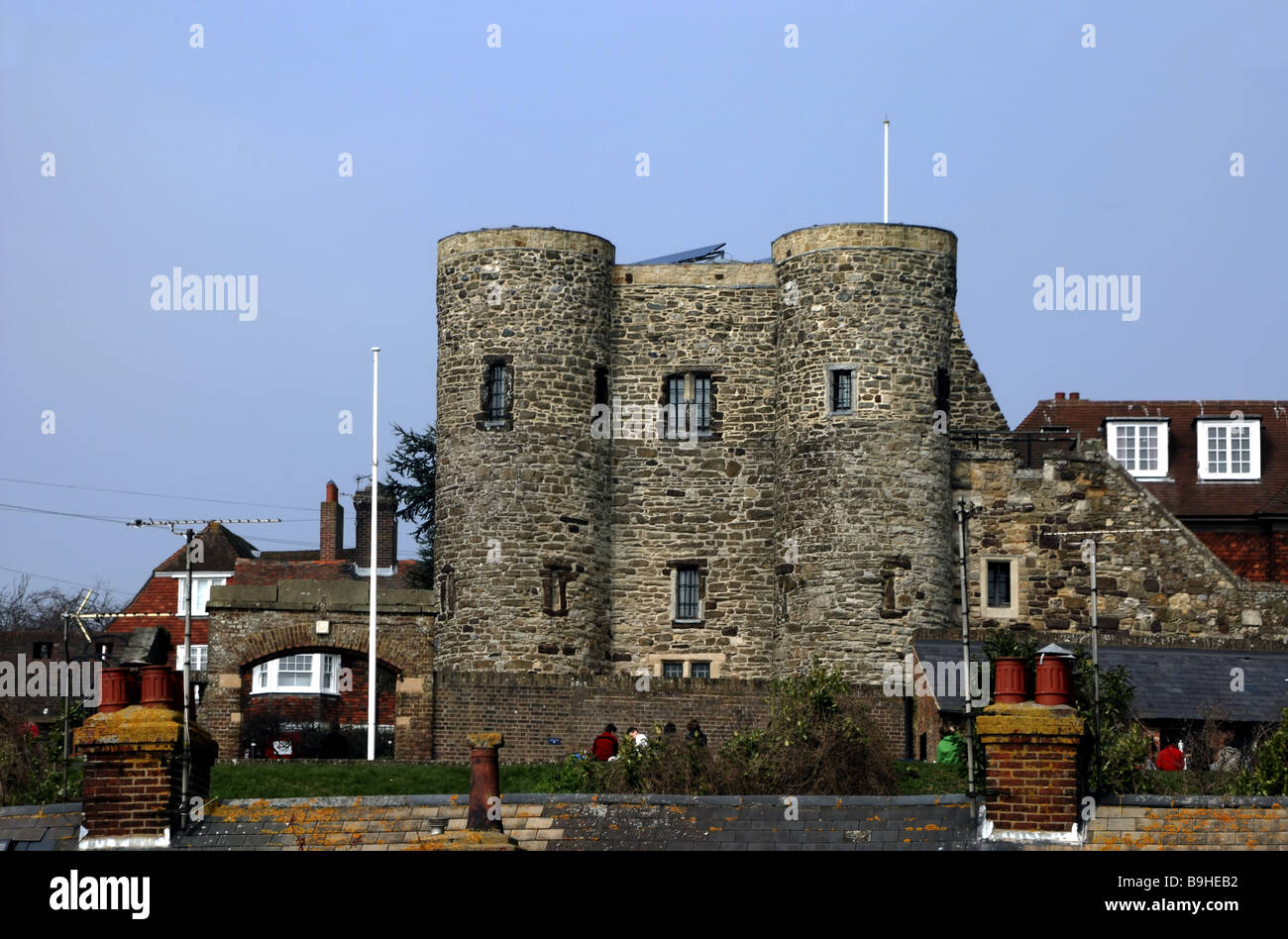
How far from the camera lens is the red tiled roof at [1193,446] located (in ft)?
199

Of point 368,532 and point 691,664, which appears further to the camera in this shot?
point 368,532

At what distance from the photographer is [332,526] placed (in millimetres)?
77562

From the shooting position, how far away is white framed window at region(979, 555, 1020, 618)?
51.1 metres

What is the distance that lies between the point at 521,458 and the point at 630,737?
8.24 meters

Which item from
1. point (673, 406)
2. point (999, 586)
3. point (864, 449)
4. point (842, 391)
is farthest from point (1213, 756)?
point (673, 406)

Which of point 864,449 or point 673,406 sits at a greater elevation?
point 673,406

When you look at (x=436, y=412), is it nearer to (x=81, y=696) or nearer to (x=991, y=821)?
(x=81, y=696)

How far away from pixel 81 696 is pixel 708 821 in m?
23.0

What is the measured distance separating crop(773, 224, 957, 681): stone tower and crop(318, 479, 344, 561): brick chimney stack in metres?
29.1

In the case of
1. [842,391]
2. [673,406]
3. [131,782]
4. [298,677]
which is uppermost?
[842,391]

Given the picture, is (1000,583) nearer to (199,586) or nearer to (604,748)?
(604,748)

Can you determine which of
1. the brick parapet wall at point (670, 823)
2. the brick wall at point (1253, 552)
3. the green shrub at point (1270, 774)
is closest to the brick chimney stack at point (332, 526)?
the brick wall at point (1253, 552)
